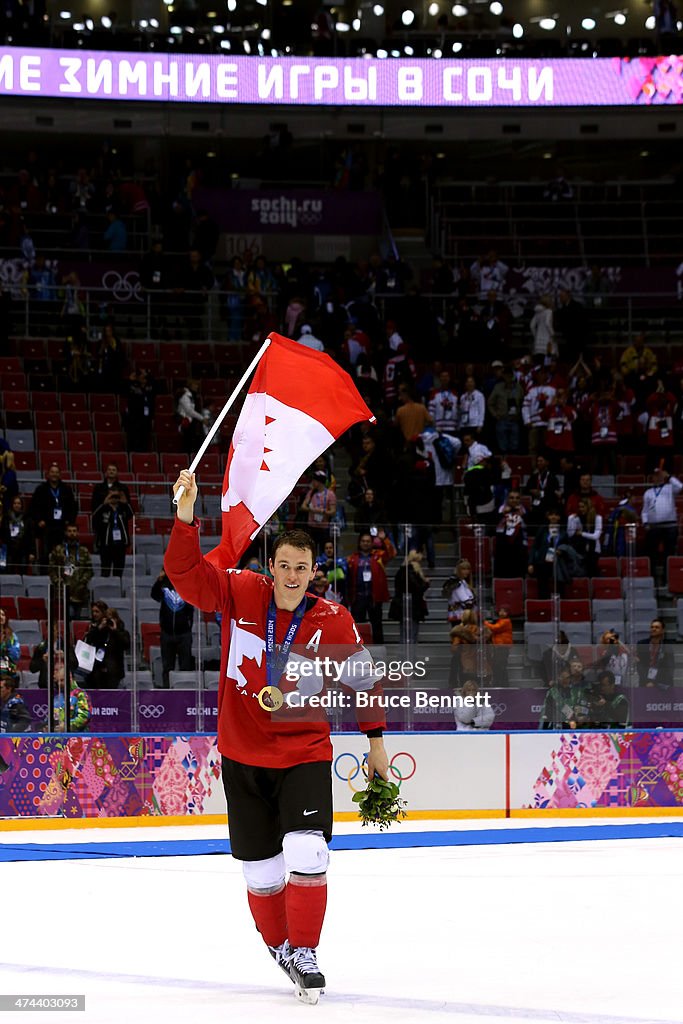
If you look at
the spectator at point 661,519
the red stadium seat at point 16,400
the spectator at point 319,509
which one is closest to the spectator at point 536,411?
the spectator at point 661,519

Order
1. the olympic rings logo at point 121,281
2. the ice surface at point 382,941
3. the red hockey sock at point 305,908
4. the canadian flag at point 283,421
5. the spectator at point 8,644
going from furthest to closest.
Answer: the olympic rings logo at point 121,281 → the spectator at point 8,644 → the canadian flag at point 283,421 → the red hockey sock at point 305,908 → the ice surface at point 382,941

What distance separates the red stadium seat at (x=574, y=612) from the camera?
46.9 ft

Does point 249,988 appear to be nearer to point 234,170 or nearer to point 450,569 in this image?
point 450,569

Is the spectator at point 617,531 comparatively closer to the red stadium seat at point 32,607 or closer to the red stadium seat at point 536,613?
the red stadium seat at point 536,613

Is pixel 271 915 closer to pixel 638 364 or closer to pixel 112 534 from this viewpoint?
pixel 112 534

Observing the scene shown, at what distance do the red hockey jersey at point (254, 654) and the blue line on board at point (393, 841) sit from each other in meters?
5.11

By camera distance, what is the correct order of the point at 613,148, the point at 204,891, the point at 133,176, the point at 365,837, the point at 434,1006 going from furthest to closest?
the point at 613,148, the point at 133,176, the point at 365,837, the point at 204,891, the point at 434,1006

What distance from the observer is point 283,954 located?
6020 millimetres

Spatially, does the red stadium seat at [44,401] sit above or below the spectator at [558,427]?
above

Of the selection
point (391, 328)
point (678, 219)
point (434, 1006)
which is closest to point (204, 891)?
point (434, 1006)

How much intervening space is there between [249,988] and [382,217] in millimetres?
22234

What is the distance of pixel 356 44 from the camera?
86.5ft

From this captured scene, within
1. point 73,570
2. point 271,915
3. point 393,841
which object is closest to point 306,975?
point 271,915

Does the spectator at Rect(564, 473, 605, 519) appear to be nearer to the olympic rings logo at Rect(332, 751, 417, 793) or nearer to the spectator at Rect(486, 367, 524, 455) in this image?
the spectator at Rect(486, 367, 524, 455)
